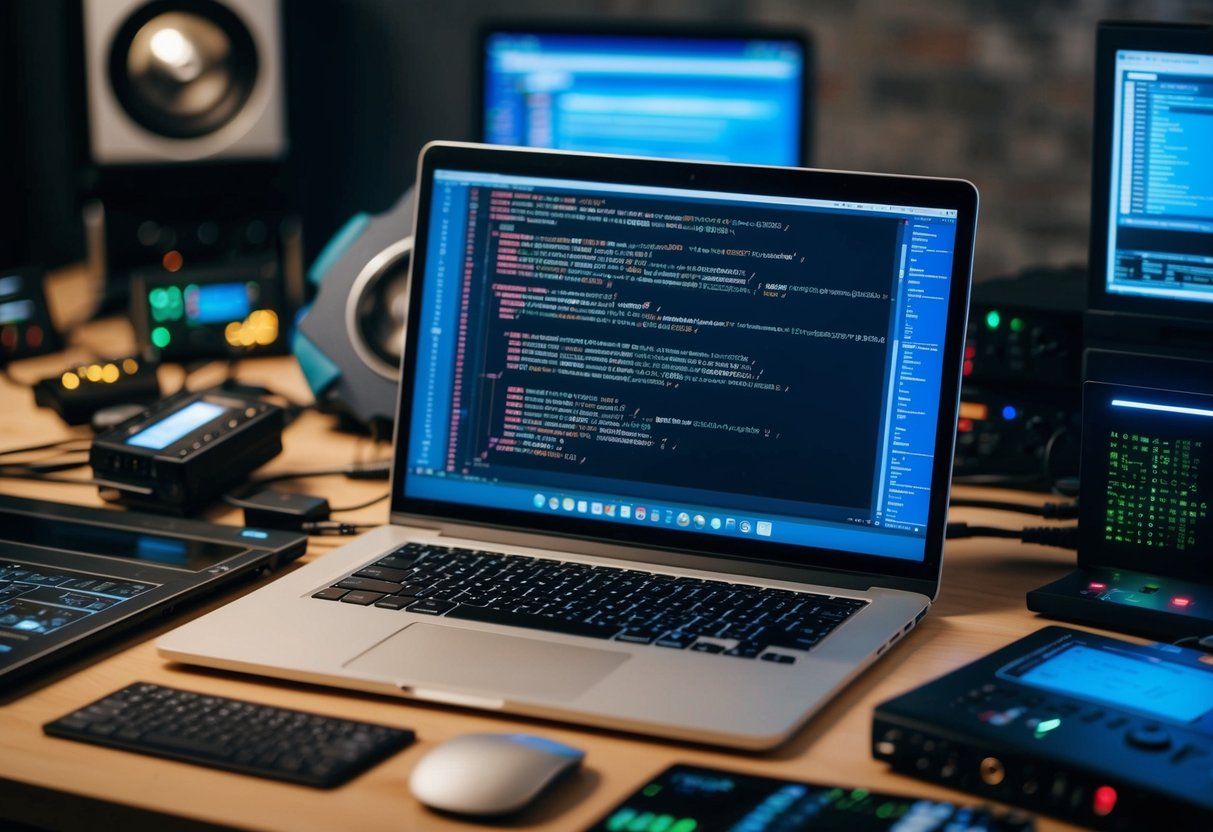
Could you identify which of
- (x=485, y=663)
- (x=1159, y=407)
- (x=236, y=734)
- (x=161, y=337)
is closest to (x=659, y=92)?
(x=161, y=337)

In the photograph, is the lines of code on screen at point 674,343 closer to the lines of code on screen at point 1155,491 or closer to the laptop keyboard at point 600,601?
the laptop keyboard at point 600,601

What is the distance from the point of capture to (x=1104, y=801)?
0.76m

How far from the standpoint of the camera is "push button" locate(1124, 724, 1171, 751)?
790 mm

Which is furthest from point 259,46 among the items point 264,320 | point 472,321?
point 472,321

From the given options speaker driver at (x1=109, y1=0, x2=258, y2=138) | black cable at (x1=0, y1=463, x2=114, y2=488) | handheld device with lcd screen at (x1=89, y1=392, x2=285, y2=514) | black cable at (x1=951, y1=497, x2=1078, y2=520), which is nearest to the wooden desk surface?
black cable at (x1=951, y1=497, x2=1078, y2=520)

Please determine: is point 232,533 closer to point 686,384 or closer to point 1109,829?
point 686,384

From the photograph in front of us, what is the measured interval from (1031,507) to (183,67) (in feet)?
4.41

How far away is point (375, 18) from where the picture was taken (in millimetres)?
2688

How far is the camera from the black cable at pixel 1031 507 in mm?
1254

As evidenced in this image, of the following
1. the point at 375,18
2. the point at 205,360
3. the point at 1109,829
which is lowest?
the point at 1109,829

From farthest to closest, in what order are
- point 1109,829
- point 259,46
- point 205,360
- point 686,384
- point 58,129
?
point 58,129
point 259,46
point 205,360
point 686,384
point 1109,829

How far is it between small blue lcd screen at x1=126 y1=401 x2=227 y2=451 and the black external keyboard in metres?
0.43

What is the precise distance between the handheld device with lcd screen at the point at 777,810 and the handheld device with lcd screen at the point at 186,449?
0.66 metres

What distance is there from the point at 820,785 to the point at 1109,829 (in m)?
0.15
